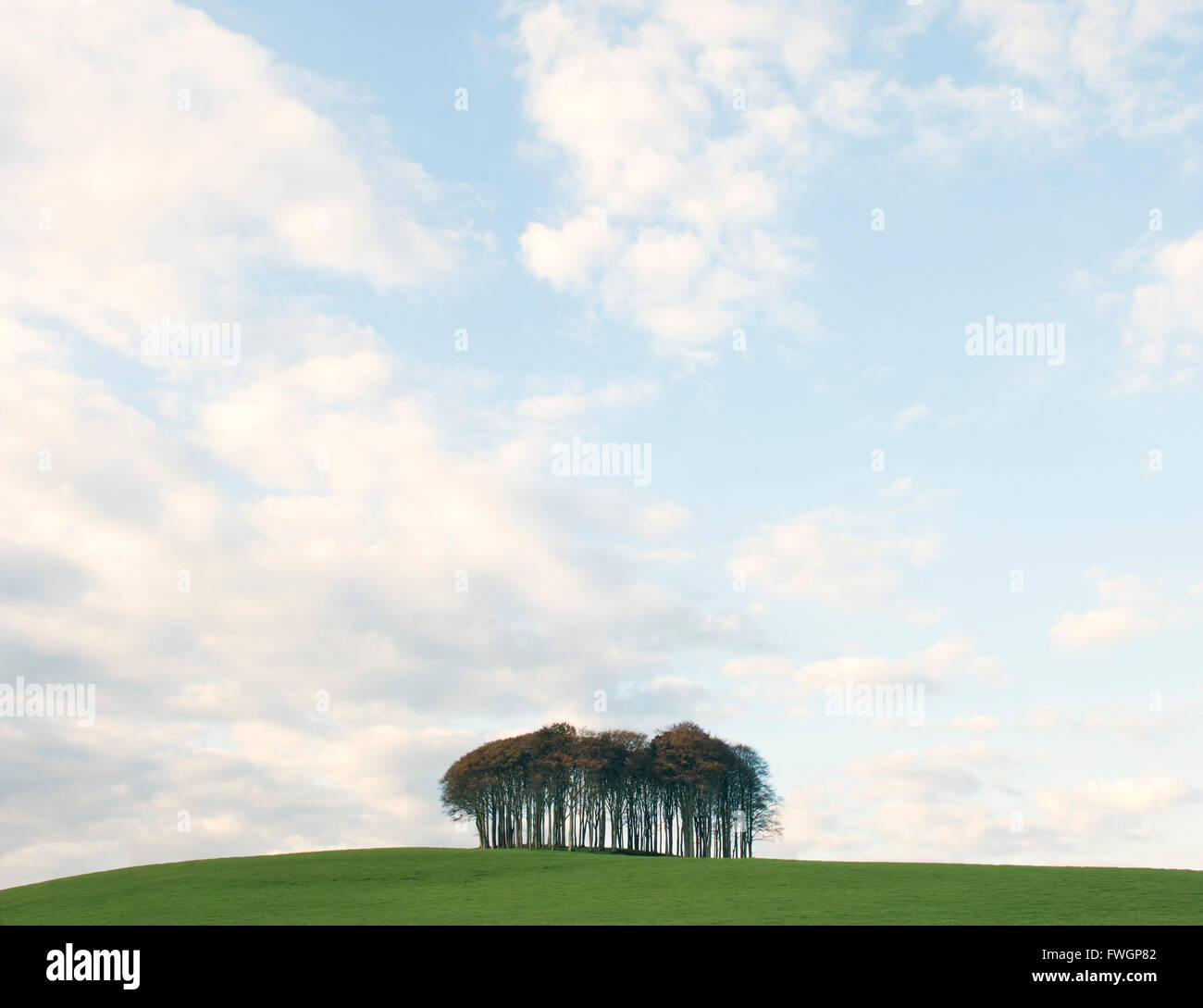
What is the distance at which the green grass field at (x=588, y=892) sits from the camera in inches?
1759

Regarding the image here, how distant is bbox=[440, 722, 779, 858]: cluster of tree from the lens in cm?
10344

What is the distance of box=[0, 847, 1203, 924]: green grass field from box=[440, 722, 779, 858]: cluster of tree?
21.3m

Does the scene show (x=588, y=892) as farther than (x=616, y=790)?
No

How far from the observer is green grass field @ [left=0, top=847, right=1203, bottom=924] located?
44.7 meters

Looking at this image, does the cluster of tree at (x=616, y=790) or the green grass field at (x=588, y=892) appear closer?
the green grass field at (x=588, y=892)

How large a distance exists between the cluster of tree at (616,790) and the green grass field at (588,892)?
2132 cm

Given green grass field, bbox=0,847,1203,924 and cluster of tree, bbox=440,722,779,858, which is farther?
cluster of tree, bbox=440,722,779,858

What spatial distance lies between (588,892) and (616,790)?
4926 cm

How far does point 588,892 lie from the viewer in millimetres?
57094

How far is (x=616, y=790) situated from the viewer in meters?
106

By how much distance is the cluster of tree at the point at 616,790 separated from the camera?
103438 mm
